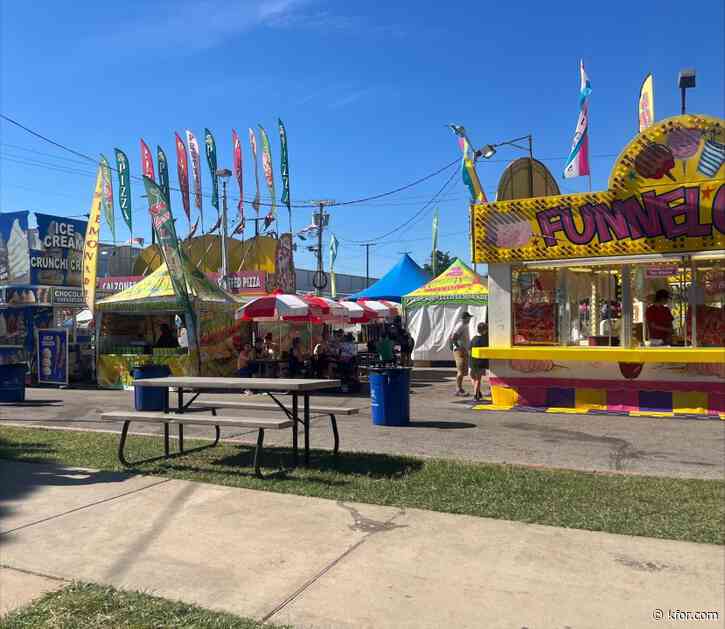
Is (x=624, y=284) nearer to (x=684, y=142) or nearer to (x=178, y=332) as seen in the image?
(x=684, y=142)

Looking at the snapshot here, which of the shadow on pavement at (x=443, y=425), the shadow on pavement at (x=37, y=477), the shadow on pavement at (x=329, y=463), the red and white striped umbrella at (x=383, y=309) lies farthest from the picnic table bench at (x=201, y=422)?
the red and white striped umbrella at (x=383, y=309)

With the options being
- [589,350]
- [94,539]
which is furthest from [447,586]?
[589,350]

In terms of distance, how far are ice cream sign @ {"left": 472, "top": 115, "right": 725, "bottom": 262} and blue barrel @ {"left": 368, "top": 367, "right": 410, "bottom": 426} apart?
12.7 feet

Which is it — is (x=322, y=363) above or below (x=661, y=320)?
below

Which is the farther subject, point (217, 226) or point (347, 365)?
point (217, 226)

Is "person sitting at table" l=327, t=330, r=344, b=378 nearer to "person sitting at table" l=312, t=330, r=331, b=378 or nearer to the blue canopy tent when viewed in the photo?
"person sitting at table" l=312, t=330, r=331, b=378

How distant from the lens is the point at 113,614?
151 inches

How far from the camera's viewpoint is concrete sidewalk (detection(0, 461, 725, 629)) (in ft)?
12.8

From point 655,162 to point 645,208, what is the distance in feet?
2.71

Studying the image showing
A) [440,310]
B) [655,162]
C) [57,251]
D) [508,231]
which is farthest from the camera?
[440,310]

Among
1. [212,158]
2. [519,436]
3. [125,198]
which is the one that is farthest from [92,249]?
[125,198]

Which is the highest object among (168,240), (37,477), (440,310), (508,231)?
(168,240)

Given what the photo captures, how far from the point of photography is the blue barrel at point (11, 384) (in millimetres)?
15047

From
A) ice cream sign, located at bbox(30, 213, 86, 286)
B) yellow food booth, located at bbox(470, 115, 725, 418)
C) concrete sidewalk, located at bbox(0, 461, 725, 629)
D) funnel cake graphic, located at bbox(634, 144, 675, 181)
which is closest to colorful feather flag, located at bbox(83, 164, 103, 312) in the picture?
ice cream sign, located at bbox(30, 213, 86, 286)
